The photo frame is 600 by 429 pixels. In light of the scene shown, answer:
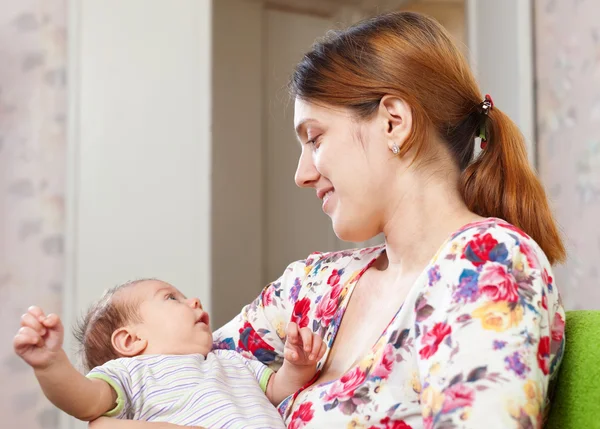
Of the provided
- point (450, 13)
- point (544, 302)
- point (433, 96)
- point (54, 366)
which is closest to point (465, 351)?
point (544, 302)

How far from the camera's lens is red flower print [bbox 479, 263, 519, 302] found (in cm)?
94

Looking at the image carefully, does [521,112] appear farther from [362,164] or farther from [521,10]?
[362,164]

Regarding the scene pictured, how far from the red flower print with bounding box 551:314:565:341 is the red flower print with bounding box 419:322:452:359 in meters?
0.21

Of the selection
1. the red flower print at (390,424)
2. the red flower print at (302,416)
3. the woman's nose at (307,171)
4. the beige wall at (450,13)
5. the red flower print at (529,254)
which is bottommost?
the red flower print at (302,416)

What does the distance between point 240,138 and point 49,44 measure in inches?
49.0

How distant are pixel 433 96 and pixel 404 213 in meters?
0.20

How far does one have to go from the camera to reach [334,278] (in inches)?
57.6

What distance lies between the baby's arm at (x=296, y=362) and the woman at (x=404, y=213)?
0.03 metres

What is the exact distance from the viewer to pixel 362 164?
127 centimetres

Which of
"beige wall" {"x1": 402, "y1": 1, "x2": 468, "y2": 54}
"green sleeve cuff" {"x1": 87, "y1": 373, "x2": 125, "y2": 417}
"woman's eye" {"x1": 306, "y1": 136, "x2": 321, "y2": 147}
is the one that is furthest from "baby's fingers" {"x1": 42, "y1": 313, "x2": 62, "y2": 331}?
"beige wall" {"x1": 402, "y1": 1, "x2": 468, "y2": 54}

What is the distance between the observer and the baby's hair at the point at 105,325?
1464 mm

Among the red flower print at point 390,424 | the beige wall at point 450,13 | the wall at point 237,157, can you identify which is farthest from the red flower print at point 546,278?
the beige wall at point 450,13

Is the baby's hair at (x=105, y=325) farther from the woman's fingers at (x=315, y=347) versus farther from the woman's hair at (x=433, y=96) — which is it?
the woman's hair at (x=433, y=96)

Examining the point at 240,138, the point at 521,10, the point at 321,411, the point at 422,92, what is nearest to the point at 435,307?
the point at 321,411
